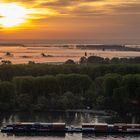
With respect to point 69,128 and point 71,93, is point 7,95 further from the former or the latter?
point 69,128

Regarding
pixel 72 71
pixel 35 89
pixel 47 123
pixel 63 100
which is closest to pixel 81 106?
pixel 63 100

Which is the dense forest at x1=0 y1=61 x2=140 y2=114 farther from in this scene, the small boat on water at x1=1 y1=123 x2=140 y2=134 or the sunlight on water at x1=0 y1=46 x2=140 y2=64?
the sunlight on water at x1=0 y1=46 x2=140 y2=64

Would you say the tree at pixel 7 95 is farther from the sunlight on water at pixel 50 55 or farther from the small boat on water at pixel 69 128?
the sunlight on water at pixel 50 55

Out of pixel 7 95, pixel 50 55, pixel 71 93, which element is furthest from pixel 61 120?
pixel 50 55

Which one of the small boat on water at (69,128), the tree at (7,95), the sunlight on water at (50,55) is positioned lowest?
the small boat on water at (69,128)

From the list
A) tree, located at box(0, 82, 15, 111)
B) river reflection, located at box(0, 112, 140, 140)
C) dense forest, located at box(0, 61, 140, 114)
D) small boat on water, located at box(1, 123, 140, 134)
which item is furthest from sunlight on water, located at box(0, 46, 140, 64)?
small boat on water, located at box(1, 123, 140, 134)

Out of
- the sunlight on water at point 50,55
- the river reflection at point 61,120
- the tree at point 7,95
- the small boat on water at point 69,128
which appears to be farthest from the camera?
the sunlight on water at point 50,55

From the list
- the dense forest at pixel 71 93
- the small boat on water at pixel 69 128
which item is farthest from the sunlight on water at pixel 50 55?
the small boat on water at pixel 69 128
